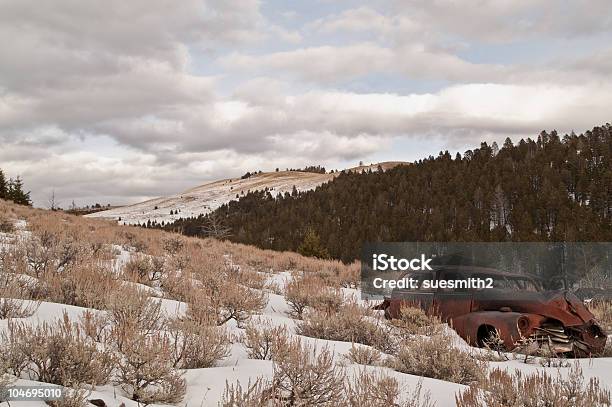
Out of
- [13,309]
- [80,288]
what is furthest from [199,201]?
[13,309]

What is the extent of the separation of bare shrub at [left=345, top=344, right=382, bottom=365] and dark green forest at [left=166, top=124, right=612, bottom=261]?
43.3 m

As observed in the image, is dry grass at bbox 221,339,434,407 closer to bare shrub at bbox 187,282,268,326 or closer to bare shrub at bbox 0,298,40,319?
bare shrub at bbox 0,298,40,319

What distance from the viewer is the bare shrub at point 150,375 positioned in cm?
345

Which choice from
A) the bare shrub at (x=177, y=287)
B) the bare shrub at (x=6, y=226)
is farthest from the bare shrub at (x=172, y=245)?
the bare shrub at (x=177, y=287)

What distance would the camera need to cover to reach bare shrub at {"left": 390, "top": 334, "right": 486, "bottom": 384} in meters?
4.84

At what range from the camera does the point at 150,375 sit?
3.49 metres

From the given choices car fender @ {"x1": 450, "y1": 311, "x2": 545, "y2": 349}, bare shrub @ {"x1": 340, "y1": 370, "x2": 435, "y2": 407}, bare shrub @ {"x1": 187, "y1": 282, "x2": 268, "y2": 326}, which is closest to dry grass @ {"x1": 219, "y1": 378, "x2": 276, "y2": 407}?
bare shrub @ {"x1": 340, "y1": 370, "x2": 435, "y2": 407}

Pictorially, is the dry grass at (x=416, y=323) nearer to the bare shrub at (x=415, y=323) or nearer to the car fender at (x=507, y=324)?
the bare shrub at (x=415, y=323)

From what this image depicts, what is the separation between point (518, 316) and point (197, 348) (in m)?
4.70

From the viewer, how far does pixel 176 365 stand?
4164 millimetres

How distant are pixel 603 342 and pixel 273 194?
3701 inches

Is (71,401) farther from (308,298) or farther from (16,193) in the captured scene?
(16,193)

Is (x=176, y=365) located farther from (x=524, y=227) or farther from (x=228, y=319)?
(x=524, y=227)

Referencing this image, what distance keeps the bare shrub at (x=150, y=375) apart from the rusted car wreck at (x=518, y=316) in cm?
412
